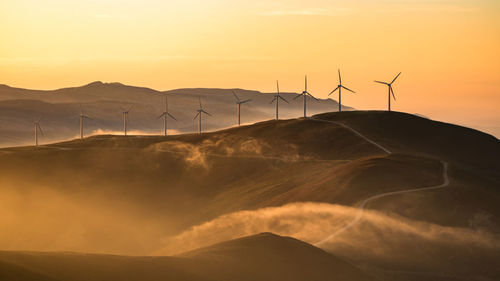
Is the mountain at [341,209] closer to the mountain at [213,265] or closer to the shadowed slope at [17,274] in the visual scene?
the mountain at [213,265]

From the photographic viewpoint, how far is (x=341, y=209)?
110000 millimetres

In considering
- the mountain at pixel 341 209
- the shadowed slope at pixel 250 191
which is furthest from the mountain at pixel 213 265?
the shadowed slope at pixel 250 191

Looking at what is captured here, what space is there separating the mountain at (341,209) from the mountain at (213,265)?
12947mm

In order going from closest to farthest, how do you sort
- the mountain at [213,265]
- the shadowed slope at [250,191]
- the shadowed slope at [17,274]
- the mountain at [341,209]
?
the shadowed slope at [17,274] < the mountain at [213,265] < the mountain at [341,209] < the shadowed slope at [250,191]

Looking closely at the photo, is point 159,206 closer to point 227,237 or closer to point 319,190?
point 227,237

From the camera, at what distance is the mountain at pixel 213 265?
161ft

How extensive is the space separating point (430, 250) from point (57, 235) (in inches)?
4853

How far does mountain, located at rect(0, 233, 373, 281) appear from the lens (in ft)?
161

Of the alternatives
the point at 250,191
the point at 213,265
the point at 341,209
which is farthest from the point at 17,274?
the point at 250,191

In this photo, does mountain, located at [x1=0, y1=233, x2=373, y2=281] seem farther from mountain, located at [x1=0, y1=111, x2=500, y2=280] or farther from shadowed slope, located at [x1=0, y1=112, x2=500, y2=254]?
shadowed slope, located at [x1=0, y1=112, x2=500, y2=254]

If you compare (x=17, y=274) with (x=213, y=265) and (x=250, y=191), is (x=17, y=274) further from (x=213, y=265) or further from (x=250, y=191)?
(x=250, y=191)

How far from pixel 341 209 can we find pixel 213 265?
52.6 metres

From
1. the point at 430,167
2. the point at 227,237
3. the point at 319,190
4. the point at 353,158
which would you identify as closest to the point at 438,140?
the point at 353,158

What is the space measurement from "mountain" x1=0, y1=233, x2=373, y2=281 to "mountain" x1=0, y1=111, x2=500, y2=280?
42.5 ft
